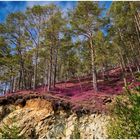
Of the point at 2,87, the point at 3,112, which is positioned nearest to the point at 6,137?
the point at 3,112

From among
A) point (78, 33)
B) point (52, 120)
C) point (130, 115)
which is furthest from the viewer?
point (78, 33)

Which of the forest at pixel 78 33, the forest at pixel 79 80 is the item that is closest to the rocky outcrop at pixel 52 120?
the forest at pixel 79 80

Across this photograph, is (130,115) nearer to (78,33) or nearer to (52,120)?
(52,120)

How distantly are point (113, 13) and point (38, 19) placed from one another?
32.9 ft

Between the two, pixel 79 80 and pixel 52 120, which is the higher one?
pixel 79 80

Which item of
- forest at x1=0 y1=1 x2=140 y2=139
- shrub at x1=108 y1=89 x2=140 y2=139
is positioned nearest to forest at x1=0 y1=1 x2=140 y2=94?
forest at x1=0 y1=1 x2=140 y2=139

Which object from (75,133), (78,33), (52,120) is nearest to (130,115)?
(75,133)

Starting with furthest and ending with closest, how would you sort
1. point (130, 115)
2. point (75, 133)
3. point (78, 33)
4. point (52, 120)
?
point (78, 33), point (52, 120), point (75, 133), point (130, 115)

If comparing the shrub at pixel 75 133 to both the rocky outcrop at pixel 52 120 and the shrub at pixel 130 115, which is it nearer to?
the rocky outcrop at pixel 52 120

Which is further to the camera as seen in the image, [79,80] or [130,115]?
[79,80]

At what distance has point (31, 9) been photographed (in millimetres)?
32906

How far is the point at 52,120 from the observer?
20.2 m

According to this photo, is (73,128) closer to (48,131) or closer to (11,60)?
(48,131)

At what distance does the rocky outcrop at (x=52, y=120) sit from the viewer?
19.4m
